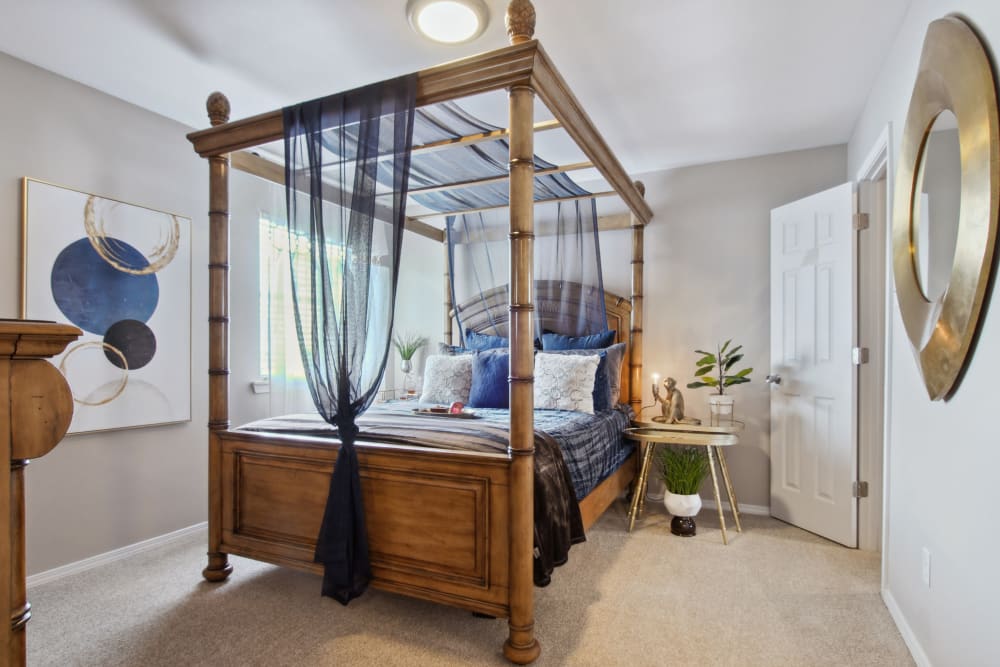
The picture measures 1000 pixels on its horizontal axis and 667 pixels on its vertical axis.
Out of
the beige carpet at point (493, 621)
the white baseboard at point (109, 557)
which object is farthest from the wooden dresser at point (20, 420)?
the white baseboard at point (109, 557)

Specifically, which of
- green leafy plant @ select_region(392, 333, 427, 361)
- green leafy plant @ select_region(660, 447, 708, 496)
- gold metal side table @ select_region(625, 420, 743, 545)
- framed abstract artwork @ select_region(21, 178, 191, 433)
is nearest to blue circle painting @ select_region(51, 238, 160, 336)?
framed abstract artwork @ select_region(21, 178, 191, 433)

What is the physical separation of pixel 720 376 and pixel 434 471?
2.46m

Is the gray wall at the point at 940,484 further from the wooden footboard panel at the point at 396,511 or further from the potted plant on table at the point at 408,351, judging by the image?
the potted plant on table at the point at 408,351

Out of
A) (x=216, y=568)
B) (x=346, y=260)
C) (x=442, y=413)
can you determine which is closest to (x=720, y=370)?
(x=442, y=413)

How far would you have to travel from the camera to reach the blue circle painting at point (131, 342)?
295cm

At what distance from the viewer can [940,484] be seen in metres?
1.80

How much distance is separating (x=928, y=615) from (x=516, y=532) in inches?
58.0

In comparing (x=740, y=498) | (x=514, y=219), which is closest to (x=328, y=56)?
(x=514, y=219)

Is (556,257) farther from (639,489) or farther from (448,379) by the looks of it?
(639,489)

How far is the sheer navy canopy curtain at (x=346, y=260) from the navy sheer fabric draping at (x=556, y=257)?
1.69 m

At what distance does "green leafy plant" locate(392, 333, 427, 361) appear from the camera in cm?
462

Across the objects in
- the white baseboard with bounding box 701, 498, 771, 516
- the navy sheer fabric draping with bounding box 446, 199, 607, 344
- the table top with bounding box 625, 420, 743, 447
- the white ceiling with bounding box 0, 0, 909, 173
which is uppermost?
the white ceiling with bounding box 0, 0, 909, 173

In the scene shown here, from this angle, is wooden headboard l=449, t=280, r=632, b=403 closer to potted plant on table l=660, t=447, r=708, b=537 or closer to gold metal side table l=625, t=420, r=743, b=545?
gold metal side table l=625, t=420, r=743, b=545

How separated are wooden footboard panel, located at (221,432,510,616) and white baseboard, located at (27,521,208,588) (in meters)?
0.85
